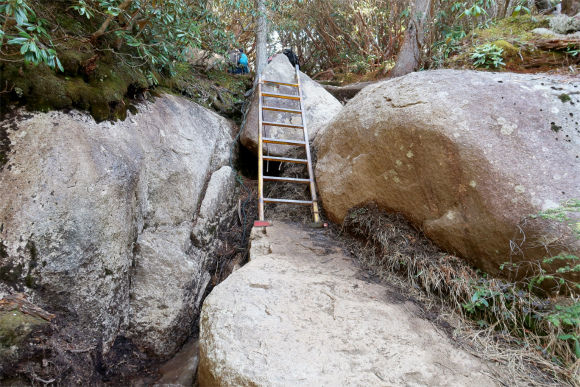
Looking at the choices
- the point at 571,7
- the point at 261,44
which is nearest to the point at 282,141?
the point at 261,44

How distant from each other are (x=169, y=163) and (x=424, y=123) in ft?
8.08

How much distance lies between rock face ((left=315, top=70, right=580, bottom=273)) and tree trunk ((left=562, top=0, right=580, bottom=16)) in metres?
3.01

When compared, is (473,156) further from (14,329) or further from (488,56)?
(14,329)

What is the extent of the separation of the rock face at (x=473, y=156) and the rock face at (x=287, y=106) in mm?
1555

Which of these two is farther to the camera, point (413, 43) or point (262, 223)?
point (413, 43)

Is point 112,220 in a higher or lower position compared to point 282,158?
lower

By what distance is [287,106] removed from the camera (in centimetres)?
511

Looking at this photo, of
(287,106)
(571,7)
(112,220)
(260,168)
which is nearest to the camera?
(112,220)

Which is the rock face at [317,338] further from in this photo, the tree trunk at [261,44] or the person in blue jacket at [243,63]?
the person in blue jacket at [243,63]

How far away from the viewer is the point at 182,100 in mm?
4277

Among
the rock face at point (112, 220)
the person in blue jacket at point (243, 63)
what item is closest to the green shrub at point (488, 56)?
the rock face at point (112, 220)

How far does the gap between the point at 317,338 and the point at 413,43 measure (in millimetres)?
4885

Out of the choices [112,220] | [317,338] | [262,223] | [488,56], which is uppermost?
[488,56]

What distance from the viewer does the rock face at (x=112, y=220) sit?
2.23 m
